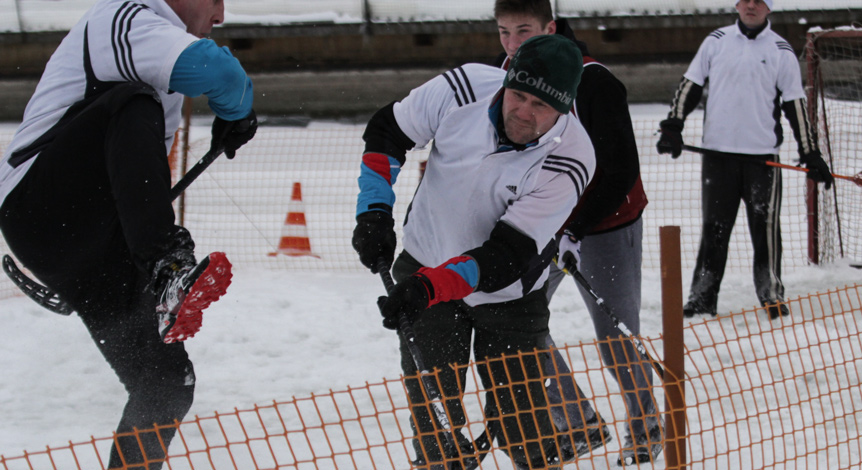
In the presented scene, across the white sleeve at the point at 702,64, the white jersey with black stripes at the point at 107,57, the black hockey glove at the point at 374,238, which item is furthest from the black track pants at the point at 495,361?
the white sleeve at the point at 702,64

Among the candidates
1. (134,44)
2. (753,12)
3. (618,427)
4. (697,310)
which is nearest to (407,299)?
(134,44)

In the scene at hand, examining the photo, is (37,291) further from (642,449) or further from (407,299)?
(642,449)

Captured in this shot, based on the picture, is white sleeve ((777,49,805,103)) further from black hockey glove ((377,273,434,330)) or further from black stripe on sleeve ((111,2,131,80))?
black stripe on sleeve ((111,2,131,80))

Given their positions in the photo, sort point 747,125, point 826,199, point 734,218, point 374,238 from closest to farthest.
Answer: point 374,238 → point 747,125 → point 734,218 → point 826,199

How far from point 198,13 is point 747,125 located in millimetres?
3797

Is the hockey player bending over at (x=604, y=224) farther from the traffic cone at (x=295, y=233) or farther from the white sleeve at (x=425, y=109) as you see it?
the traffic cone at (x=295, y=233)

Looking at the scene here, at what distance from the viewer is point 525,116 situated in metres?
2.52

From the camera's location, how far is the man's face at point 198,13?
2580 mm

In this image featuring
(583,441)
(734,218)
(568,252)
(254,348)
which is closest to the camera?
(568,252)

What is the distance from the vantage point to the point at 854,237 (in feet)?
21.5

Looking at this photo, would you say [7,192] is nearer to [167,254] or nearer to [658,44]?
[167,254]

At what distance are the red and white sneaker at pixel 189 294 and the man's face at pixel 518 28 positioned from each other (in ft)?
5.43

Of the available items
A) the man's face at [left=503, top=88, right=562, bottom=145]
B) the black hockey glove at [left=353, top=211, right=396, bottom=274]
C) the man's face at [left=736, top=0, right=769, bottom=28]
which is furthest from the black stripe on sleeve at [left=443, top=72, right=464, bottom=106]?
the man's face at [left=736, top=0, right=769, bottom=28]

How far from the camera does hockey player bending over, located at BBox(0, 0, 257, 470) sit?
2334 millimetres
